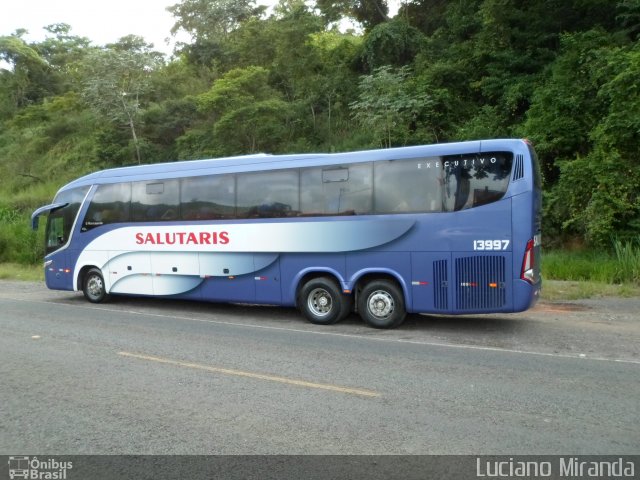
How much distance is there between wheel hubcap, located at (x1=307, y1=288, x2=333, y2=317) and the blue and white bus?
0.11 ft

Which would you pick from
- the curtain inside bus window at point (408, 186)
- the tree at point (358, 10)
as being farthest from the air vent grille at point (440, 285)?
the tree at point (358, 10)

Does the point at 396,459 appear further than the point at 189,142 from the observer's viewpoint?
No

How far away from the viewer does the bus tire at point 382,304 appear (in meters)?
10.5

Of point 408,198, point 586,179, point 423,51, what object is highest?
point 423,51

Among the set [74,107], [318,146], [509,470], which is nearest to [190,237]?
[509,470]

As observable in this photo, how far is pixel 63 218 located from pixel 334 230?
26.5 feet

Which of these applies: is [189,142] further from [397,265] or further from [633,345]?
[633,345]

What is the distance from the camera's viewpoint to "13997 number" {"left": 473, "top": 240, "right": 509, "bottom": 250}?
9.47 metres

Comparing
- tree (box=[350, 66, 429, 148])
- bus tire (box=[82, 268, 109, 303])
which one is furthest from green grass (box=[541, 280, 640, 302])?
bus tire (box=[82, 268, 109, 303])

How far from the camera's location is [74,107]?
4425cm

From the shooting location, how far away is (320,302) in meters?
11.3

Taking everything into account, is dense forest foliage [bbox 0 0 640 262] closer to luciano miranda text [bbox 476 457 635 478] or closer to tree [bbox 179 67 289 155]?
tree [bbox 179 67 289 155]

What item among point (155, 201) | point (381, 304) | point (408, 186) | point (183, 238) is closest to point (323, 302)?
point (381, 304)

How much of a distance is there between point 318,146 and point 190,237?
1602 centimetres
